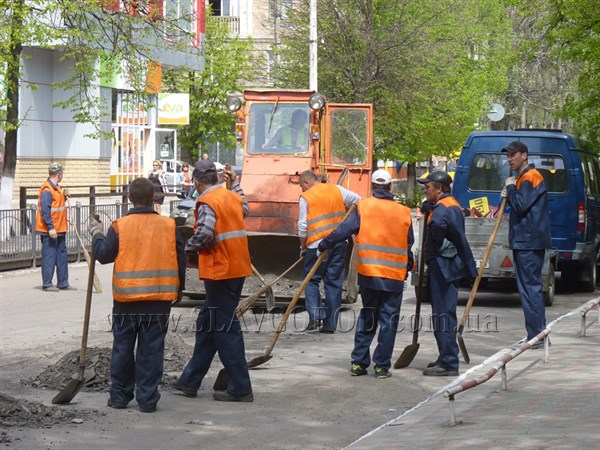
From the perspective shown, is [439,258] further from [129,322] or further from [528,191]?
[129,322]

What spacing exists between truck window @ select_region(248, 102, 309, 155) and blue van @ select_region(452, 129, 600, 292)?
2.34 metres

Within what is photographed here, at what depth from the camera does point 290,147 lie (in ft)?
56.3

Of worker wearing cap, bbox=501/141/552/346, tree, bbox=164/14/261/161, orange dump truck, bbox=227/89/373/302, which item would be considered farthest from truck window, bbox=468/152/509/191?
tree, bbox=164/14/261/161

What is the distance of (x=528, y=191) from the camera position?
36.7ft

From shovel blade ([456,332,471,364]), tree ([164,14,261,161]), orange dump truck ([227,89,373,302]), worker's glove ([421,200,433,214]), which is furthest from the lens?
tree ([164,14,261,161])

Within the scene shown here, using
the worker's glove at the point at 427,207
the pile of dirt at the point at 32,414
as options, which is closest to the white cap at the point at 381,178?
the worker's glove at the point at 427,207

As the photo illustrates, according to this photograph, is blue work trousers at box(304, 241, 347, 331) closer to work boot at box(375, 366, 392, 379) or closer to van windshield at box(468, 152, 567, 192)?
work boot at box(375, 366, 392, 379)

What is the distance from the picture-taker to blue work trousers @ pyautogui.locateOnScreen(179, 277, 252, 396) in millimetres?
8680

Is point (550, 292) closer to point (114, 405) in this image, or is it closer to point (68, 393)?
point (114, 405)

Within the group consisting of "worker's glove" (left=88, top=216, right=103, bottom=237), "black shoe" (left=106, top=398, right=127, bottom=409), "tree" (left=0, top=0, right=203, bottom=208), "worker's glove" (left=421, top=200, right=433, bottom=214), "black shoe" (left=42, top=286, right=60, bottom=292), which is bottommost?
"black shoe" (left=42, top=286, right=60, bottom=292)

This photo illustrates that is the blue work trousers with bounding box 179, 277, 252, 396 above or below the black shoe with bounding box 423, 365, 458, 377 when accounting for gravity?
above

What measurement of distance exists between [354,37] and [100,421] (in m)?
29.5

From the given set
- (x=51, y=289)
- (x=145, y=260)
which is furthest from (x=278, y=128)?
(x=145, y=260)

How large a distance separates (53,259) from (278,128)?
3783mm
